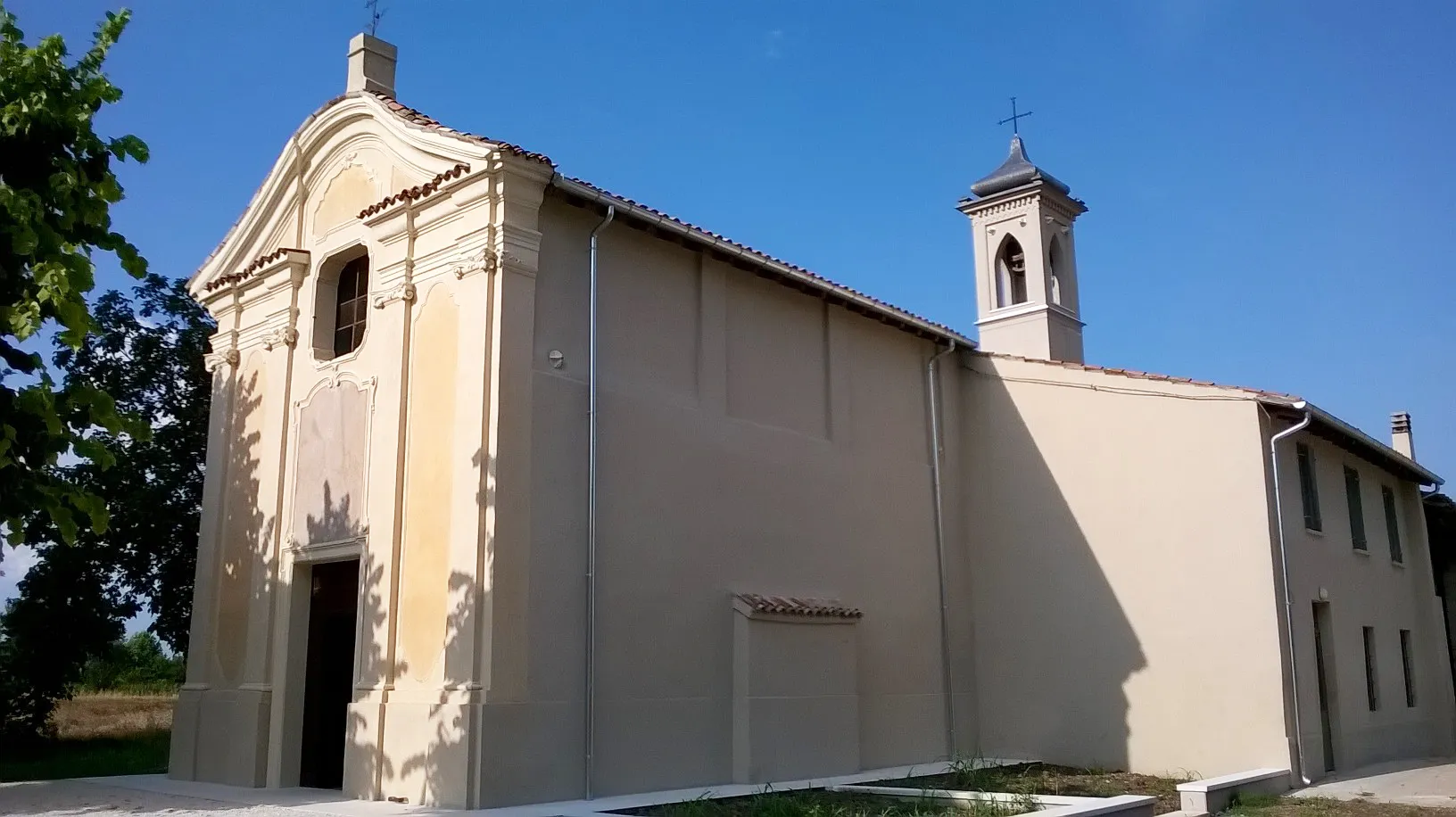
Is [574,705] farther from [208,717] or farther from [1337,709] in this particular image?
[1337,709]

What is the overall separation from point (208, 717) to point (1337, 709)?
15027mm

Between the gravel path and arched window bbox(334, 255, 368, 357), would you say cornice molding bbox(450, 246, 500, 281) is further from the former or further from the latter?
the gravel path

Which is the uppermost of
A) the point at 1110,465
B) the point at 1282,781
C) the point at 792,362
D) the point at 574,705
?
the point at 792,362

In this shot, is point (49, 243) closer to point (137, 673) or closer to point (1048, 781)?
point (1048, 781)

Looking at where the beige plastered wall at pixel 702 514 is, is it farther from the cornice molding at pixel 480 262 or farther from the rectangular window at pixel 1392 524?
the rectangular window at pixel 1392 524

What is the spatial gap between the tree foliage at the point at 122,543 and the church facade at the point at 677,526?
5.28 metres

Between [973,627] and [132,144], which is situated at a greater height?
[132,144]

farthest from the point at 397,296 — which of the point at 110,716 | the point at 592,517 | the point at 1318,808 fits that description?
the point at 110,716

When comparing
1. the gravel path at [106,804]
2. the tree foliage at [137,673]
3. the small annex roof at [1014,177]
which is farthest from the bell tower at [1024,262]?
the tree foliage at [137,673]

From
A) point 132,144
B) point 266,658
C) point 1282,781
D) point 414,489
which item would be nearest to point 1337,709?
point 1282,781

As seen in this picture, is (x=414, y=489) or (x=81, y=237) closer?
(x=81, y=237)

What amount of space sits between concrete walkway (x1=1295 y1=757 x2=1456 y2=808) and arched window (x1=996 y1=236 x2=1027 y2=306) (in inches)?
390

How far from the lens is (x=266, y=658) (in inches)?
556

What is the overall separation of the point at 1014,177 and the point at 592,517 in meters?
13.4
